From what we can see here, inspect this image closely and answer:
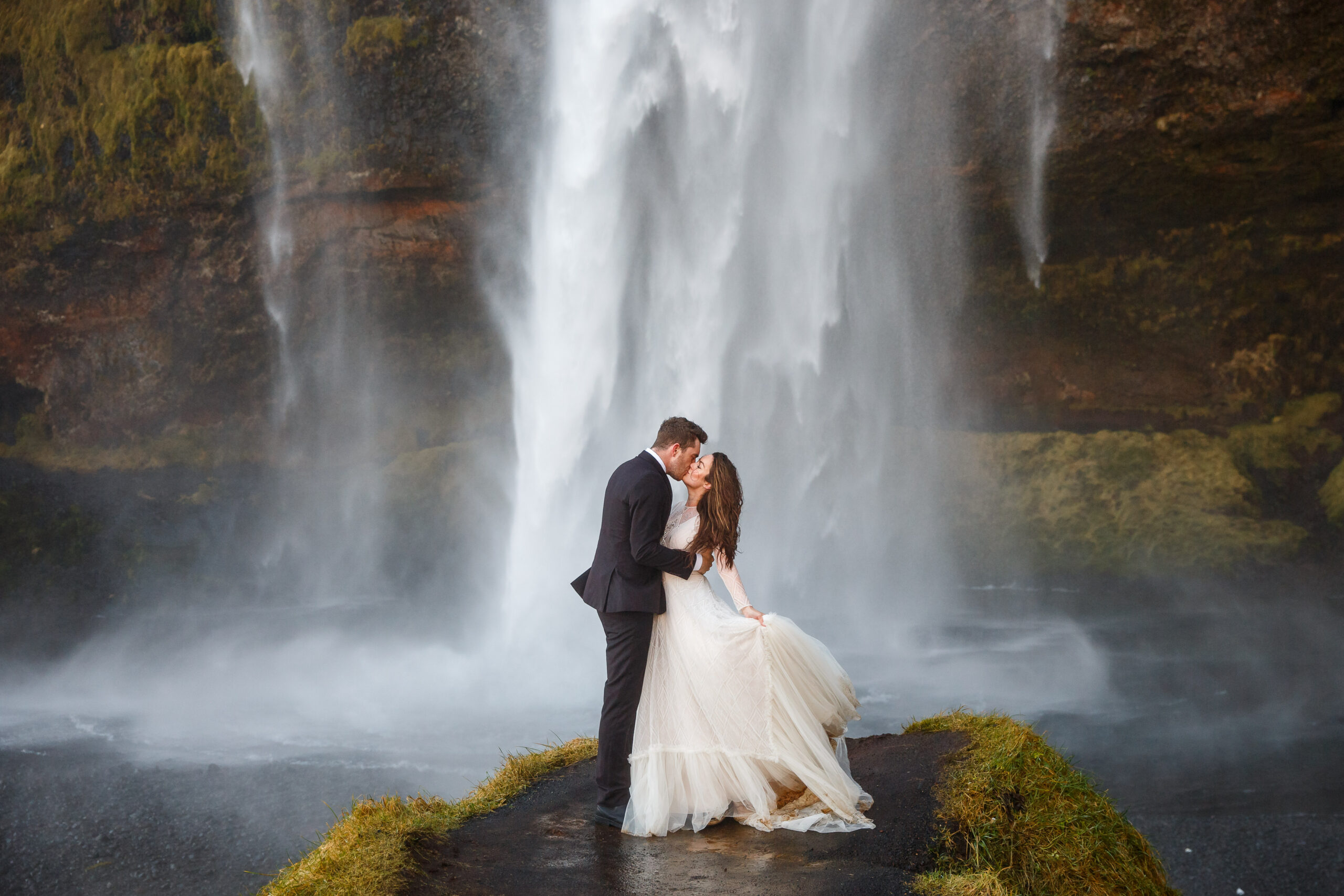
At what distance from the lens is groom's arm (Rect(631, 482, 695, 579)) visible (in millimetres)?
4875

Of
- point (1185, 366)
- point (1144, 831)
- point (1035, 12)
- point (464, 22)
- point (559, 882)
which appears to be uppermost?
point (464, 22)

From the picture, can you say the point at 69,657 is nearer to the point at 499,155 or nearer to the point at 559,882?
the point at 499,155

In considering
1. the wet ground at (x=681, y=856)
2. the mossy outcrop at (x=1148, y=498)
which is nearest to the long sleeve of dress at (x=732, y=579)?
the wet ground at (x=681, y=856)

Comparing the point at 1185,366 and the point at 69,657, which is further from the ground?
the point at 1185,366

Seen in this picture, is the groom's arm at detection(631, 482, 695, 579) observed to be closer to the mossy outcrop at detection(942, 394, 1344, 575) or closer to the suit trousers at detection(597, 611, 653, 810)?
the suit trousers at detection(597, 611, 653, 810)

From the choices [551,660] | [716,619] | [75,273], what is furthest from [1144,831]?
[75,273]

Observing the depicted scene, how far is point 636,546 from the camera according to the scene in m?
4.91

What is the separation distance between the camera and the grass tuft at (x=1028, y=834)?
4457 millimetres

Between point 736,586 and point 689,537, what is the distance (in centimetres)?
38

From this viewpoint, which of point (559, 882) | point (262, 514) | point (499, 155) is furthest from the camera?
point (262, 514)

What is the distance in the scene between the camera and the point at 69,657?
14.9 metres

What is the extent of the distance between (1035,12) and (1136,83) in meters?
1.97

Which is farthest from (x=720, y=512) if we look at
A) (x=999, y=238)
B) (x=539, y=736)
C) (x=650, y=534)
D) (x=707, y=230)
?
(x=999, y=238)

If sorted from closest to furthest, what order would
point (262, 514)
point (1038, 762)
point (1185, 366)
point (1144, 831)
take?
point (1038, 762), point (1144, 831), point (1185, 366), point (262, 514)
